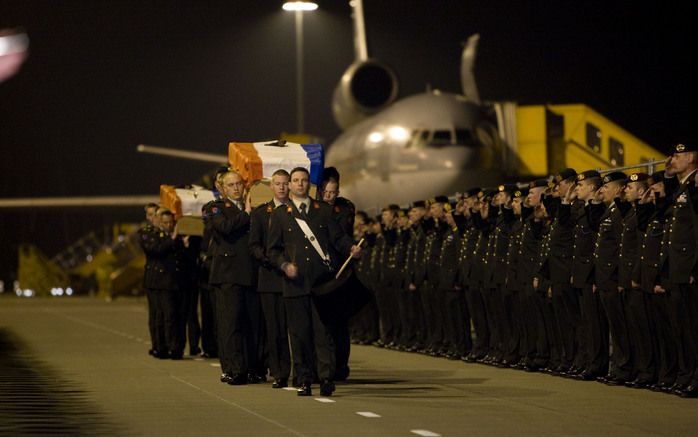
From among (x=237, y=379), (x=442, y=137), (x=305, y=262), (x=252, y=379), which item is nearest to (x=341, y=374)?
(x=252, y=379)

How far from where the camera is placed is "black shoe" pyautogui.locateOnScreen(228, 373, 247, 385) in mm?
15258

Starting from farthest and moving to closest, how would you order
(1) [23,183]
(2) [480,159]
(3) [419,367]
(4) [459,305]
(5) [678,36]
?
1. (1) [23,183]
2. (5) [678,36]
3. (2) [480,159]
4. (4) [459,305]
5. (3) [419,367]

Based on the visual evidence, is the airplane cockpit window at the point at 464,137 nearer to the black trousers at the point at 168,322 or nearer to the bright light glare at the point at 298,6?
the bright light glare at the point at 298,6

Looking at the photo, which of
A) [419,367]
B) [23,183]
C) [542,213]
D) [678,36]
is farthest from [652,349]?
[23,183]

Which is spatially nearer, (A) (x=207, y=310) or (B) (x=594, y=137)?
(A) (x=207, y=310)

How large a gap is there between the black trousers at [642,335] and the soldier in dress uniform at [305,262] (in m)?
2.54

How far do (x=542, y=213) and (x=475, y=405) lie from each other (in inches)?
157

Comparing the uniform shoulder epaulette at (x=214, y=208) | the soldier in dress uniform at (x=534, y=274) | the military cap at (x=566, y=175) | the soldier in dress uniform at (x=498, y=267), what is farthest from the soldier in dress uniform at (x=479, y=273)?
the uniform shoulder epaulette at (x=214, y=208)

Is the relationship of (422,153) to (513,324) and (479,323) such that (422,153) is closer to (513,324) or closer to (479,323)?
(479,323)

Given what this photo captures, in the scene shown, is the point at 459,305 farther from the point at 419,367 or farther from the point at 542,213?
the point at 542,213

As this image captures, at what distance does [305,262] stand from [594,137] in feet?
62.7

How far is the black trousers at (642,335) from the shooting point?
558 inches

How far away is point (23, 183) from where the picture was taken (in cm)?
10288

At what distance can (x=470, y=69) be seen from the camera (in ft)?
118
